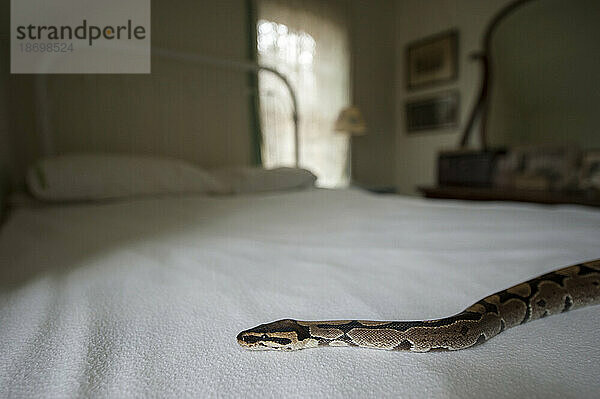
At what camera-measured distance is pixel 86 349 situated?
1.48 ft

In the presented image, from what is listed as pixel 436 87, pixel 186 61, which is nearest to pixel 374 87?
pixel 436 87

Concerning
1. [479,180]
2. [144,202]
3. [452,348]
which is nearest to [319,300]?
[452,348]

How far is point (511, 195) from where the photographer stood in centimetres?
267

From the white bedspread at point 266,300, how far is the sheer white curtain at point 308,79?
192 cm

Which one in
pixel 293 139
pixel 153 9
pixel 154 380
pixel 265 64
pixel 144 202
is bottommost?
pixel 154 380

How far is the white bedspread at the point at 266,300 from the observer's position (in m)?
0.39

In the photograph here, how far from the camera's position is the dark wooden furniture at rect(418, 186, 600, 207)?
7.70 ft

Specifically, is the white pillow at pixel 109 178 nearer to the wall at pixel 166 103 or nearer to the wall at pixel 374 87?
the wall at pixel 166 103

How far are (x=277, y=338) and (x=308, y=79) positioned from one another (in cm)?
316

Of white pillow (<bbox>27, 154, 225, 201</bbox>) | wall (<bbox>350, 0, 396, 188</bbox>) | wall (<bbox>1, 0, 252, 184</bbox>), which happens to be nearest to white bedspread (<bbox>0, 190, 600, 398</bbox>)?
white pillow (<bbox>27, 154, 225, 201</bbox>)

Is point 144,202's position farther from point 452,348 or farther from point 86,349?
point 452,348

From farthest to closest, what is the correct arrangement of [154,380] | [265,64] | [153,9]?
[265,64] < [153,9] < [154,380]

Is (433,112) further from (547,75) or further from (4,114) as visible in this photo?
(4,114)

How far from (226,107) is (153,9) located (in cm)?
85
